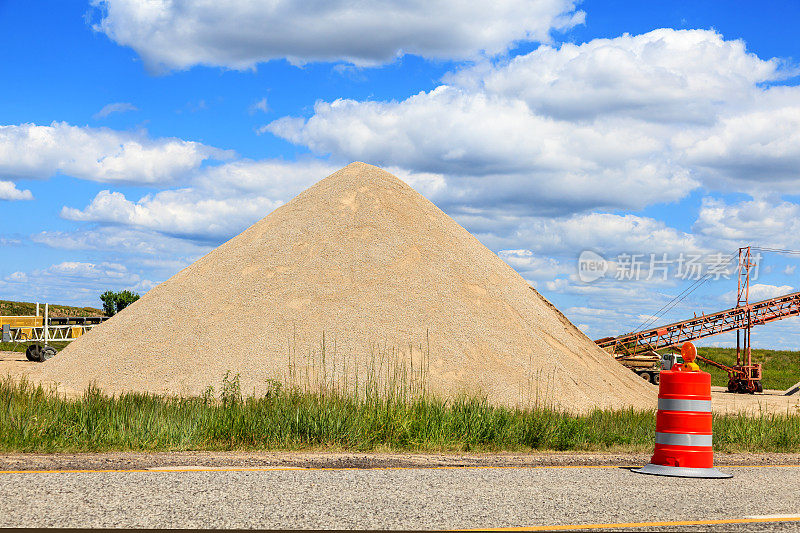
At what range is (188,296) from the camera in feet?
67.2

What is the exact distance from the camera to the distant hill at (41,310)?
92744 millimetres

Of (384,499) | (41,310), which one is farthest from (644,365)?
(41,310)

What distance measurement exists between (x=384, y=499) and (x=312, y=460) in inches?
105

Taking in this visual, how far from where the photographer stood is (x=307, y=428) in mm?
10930

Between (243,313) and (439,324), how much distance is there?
191 inches

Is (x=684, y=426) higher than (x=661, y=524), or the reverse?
(x=684, y=426)

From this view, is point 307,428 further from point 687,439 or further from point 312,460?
point 687,439

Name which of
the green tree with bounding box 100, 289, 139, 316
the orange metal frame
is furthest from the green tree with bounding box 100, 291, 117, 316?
the orange metal frame

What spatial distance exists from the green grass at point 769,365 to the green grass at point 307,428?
35.1m

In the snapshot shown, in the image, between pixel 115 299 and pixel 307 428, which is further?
pixel 115 299

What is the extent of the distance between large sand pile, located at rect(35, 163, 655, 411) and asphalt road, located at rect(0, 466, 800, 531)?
323 inches

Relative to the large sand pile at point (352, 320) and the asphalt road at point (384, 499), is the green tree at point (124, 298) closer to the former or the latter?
the large sand pile at point (352, 320)

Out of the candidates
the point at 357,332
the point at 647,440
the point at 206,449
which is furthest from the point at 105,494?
the point at 357,332

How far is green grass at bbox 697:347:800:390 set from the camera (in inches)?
1830
